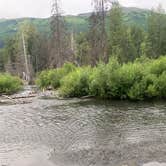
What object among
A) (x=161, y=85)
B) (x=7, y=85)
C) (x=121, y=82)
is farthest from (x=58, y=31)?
(x=161, y=85)

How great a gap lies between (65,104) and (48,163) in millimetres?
16991

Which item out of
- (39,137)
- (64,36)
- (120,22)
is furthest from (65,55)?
(39,137)

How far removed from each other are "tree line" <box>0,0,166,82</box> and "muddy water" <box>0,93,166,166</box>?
2468 cm

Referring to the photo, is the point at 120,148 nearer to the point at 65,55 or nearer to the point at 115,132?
the point at 115,132

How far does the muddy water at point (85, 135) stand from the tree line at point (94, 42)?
24.7 meters

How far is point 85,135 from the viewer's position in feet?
62.4

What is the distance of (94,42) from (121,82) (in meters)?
25.7

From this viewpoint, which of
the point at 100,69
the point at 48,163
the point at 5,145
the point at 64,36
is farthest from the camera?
the point at 64,36

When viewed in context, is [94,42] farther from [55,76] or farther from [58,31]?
[55,76]

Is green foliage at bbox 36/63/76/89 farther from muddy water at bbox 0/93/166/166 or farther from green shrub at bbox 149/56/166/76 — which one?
muddy water at bbox 0/93/166/166

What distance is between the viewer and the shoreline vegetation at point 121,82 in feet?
103

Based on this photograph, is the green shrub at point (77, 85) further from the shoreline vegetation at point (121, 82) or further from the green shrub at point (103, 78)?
the green shrub at point (103, 78)

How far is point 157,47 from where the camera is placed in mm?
76562

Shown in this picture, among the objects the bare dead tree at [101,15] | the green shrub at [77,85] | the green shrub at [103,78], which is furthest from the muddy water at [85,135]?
the bare dead tree at [101,15]
